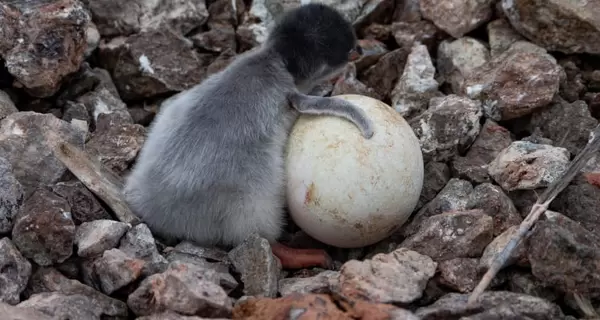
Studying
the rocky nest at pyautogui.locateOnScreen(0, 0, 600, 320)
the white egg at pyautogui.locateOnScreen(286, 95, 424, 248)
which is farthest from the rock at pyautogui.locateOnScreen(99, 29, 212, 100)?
the white egg at pyautogui.locateOnScreen(286, 95, 424, 248)

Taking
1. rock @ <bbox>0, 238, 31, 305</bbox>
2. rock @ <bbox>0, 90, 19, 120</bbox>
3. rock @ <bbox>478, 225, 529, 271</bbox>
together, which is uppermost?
rock @ <bbox>0, 90, 19, 120</bbox>

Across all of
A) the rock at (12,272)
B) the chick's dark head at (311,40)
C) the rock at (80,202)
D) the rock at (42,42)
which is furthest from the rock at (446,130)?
the rock at (12,272)

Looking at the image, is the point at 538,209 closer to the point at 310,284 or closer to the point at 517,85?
the point at 310,284

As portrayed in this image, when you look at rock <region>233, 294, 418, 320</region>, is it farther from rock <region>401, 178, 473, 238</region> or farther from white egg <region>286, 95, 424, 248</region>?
rock <region>401, 178, 473, 238</region>

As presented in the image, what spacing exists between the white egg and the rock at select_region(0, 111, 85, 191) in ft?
3.47

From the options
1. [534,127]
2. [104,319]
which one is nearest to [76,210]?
[104,319]

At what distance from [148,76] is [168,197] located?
119 centimetres

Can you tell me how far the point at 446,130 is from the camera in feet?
13.4

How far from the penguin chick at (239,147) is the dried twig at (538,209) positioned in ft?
2.43

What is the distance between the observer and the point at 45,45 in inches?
166

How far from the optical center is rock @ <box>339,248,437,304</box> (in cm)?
304

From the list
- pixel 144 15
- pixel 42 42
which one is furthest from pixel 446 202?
pixel 144 15

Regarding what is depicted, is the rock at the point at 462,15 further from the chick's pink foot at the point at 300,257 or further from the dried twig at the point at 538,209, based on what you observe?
the chick's pink foot at the point at 300,257

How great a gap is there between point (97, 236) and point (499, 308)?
1590 mm
